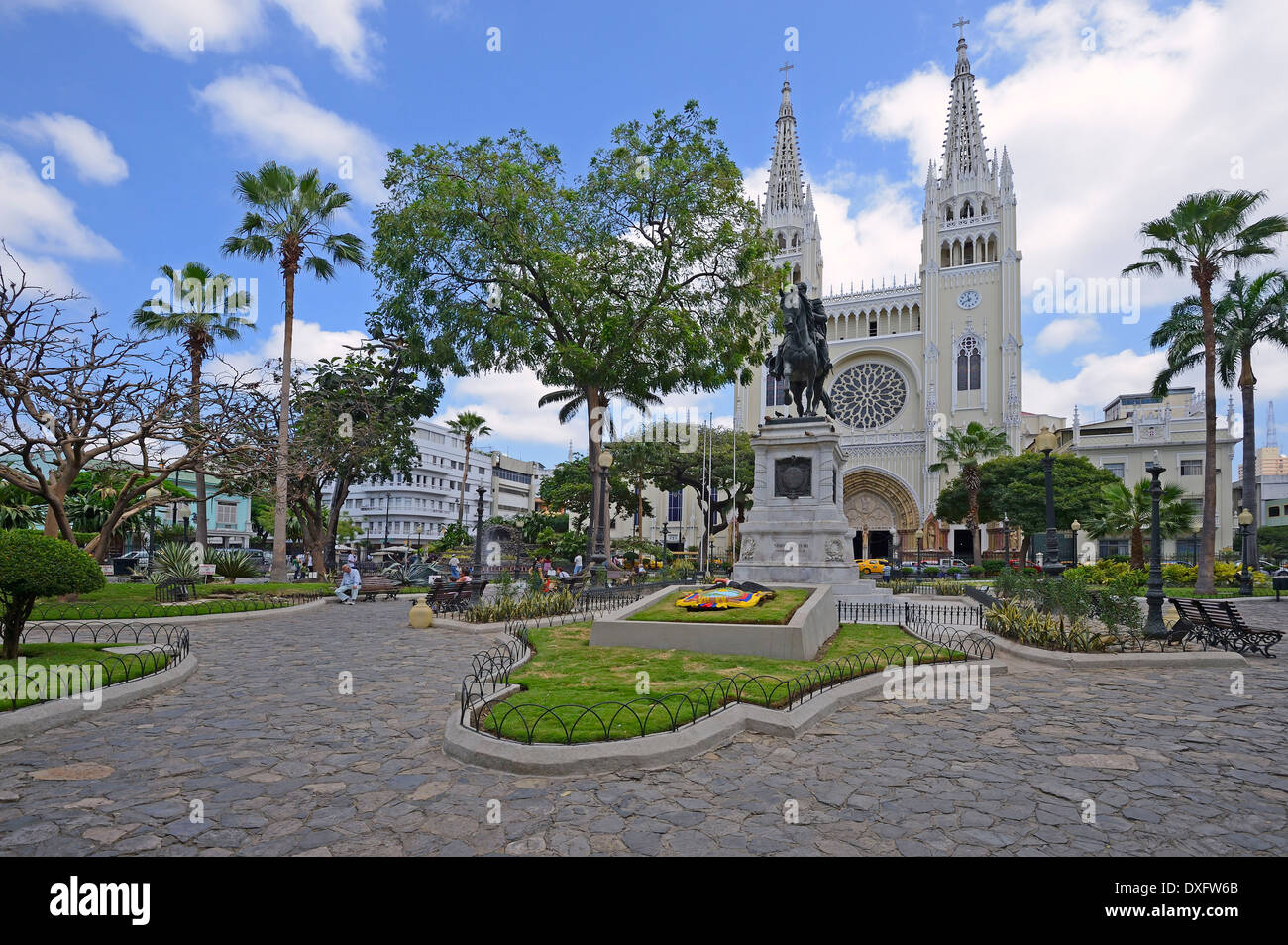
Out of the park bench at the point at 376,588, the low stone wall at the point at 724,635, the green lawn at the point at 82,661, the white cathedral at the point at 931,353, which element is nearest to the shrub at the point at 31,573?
the green lawn at the point at 82,661

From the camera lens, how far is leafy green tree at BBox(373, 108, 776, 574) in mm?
21750

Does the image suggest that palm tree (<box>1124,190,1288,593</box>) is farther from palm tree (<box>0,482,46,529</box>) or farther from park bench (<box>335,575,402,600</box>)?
palm tree (<box>0,482,46,529</box>)

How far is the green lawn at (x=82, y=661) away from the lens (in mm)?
7633

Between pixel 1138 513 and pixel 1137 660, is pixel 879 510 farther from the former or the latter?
pixel 1137 660

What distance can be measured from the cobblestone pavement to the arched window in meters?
57.1

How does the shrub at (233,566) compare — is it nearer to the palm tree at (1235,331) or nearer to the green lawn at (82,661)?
the green lawn at (82,661)

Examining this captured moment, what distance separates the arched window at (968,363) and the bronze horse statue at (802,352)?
155 ft

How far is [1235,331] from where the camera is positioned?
2927 centimetres

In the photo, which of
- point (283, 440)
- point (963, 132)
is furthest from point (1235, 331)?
point (963, 132)

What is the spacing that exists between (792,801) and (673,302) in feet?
66.9
